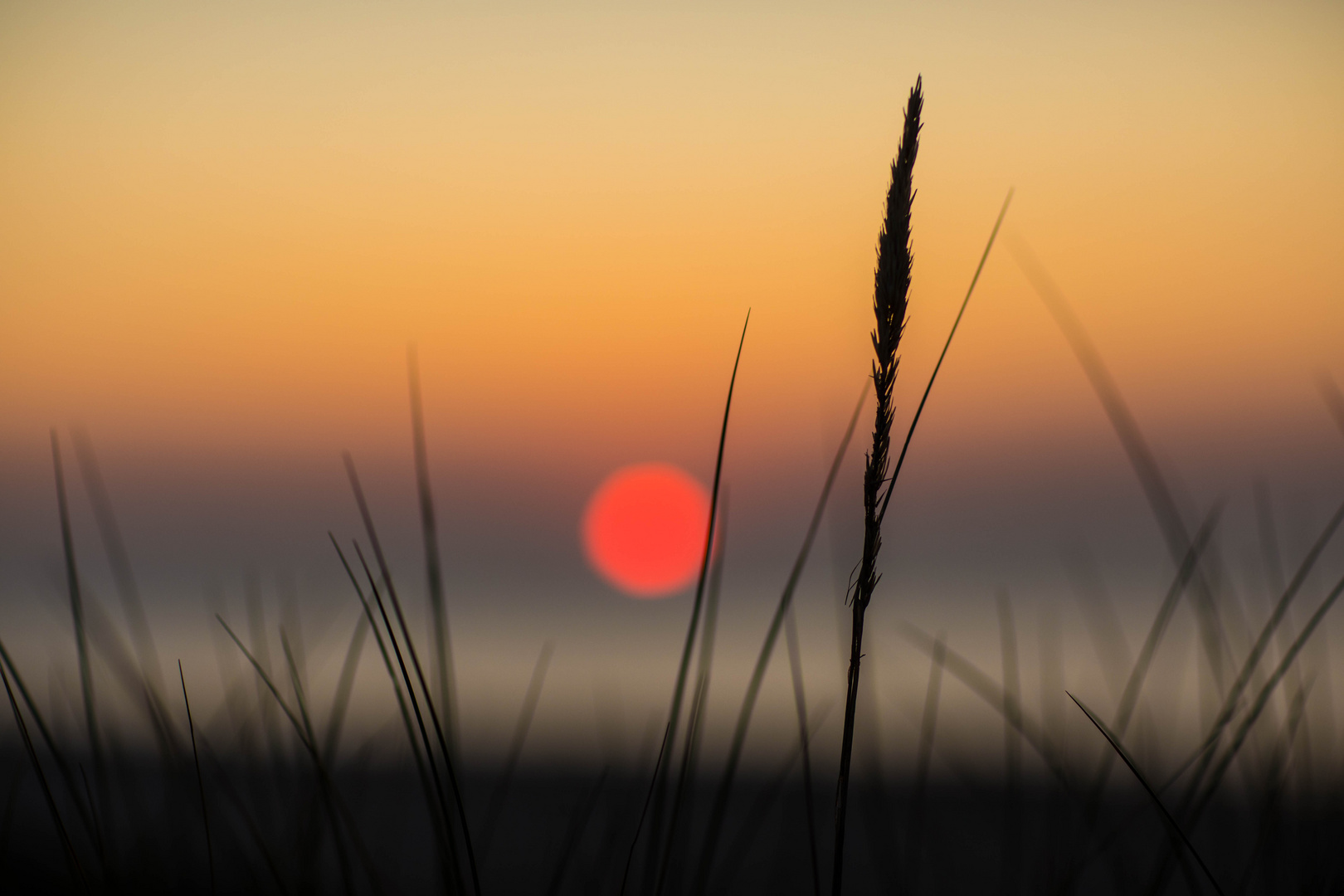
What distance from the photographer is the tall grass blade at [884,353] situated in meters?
1.04

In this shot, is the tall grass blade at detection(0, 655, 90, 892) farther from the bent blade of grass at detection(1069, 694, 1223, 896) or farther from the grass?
the bent blade of grass at detection(1069, 694, 1223, 896)

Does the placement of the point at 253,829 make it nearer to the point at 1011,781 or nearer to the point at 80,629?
the point at 80,629

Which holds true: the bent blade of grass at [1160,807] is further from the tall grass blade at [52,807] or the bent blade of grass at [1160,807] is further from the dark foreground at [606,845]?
the tall grass blade at [52,807]

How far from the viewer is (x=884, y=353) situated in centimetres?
106

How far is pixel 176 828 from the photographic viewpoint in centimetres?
222

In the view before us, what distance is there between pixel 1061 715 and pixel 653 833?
5.04 ft

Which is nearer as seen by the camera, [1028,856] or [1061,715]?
[1061,715]

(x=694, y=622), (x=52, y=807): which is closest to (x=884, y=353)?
(x=694, y=622)

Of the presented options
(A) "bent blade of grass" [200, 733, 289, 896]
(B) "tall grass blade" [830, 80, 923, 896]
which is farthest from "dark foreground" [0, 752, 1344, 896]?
(B) "tall grass blade" [830, 80, 923, 896]

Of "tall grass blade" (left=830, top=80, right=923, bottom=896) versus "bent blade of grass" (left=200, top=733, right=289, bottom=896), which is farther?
"bent blade of grass" (left=200, top=733, right=289, bottom=896)

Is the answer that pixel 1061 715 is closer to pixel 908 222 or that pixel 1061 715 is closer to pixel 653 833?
pixel 653 833

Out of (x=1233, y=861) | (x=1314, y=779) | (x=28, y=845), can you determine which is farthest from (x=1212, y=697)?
(x=28, y=845)

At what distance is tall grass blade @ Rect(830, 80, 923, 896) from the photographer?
1.04 metres

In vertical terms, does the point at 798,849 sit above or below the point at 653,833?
below
